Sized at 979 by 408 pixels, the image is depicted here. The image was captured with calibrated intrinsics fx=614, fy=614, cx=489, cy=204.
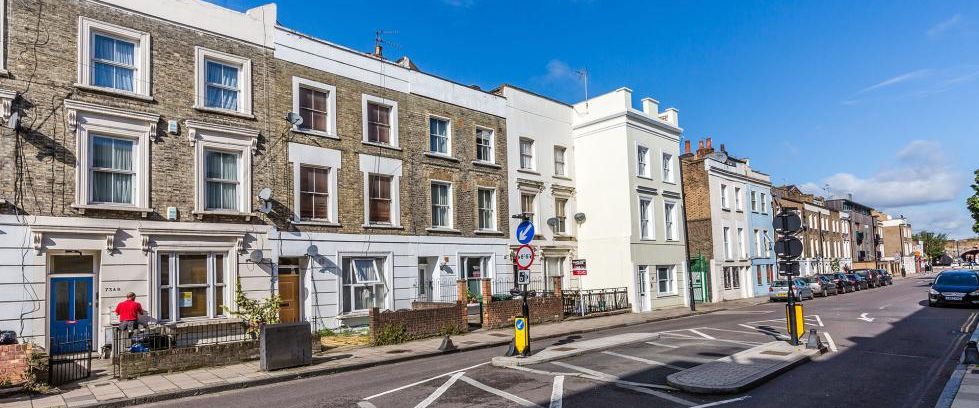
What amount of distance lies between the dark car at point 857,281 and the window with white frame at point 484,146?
3388 centimetres

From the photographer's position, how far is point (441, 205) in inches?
953

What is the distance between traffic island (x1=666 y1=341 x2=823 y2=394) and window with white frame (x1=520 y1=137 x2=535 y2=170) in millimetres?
15466

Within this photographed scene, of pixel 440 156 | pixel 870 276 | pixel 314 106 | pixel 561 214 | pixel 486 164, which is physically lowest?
pixel 870 276

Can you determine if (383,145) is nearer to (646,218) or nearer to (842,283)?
(646,218)

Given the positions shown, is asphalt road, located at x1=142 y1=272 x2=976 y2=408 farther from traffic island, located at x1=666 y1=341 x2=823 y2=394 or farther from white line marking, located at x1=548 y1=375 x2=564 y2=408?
traffic island, located at x1=666 y1=341 x2=823 y2=394

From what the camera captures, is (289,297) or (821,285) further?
(821,285)

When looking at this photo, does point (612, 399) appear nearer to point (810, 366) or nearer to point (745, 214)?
point (810, 366)

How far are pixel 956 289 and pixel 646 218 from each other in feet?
42.9

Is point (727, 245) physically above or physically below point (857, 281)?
above

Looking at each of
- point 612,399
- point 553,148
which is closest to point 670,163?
point 553,148

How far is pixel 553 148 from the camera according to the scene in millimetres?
29656

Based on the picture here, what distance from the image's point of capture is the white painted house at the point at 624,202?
29.2 metres

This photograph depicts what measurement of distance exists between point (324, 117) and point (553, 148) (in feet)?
40.7

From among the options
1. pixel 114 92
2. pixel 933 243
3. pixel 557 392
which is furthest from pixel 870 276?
pixel 933 243
